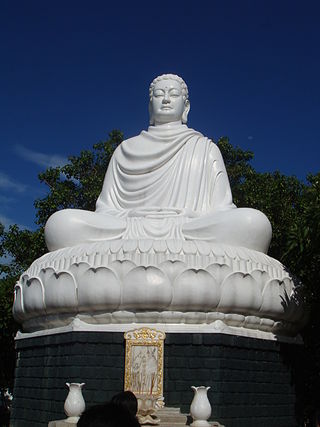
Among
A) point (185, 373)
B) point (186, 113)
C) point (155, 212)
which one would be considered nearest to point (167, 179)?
point (155, 212)

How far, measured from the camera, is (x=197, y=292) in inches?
269

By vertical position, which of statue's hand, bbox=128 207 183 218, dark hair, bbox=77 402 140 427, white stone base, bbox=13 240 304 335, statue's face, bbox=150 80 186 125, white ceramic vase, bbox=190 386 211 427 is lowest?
white ceramic vase, bbox=190 386 211 427

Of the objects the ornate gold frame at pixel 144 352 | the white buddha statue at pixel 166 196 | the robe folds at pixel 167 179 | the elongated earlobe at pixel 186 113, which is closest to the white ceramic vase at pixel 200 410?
→ the ornate gold frame at pixel 144 352

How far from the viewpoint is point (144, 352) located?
683cm

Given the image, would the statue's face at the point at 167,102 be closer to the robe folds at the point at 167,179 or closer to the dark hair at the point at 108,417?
the robe folds at the point at 167,179

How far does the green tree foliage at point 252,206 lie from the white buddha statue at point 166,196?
30.8 inches

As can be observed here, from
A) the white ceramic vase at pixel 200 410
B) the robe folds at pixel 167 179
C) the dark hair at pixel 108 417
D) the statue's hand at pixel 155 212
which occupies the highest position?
the robe folds at pixel 167 179

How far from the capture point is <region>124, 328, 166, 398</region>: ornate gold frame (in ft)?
22.1

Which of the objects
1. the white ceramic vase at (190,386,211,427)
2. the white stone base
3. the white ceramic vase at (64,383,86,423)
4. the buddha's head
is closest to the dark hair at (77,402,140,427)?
the white ceramic vase at (190,386,211,427)

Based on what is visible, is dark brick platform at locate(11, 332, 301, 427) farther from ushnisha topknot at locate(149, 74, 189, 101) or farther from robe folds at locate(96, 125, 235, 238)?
ushnisha topknot at locate(149, 74, 189, 101)

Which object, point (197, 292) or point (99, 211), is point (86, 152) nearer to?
point (99, 211)

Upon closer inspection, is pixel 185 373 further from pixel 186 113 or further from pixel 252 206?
pixel 252 206

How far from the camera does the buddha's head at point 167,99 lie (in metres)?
9.88

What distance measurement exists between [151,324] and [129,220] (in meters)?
1.58
